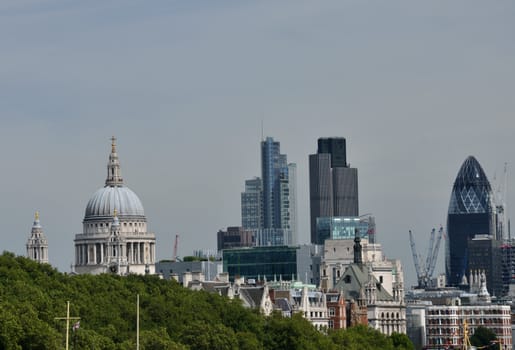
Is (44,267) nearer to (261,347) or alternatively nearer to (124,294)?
(124,294)

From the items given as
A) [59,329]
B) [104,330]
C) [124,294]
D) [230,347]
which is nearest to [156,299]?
[124,294]

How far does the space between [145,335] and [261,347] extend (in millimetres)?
29341

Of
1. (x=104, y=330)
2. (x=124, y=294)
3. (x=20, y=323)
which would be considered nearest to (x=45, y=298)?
(x=104, y=330)

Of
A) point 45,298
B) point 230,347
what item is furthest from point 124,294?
point 45,298

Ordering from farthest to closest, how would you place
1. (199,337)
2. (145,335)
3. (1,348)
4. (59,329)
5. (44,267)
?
(44,267) → (199,337) → (145,335) → (59,329) → (1,348)

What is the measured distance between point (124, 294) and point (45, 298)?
30862 millimetres

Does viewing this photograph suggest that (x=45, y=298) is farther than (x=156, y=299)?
No

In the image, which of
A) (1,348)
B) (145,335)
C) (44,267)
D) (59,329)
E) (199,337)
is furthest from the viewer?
(44,267)

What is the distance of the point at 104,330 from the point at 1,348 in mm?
24537

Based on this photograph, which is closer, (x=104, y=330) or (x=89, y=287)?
(x=104, y=330)

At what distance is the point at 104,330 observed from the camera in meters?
172

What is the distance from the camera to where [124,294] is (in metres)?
198

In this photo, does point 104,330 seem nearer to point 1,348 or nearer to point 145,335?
point 145,335

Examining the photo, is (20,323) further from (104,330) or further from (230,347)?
(230,347)
